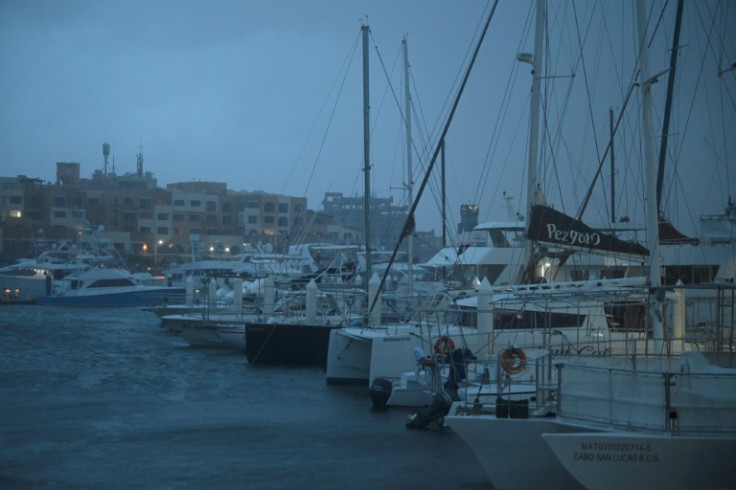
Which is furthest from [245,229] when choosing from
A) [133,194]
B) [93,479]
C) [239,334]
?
[93,479]

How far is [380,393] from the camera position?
65.5 ft

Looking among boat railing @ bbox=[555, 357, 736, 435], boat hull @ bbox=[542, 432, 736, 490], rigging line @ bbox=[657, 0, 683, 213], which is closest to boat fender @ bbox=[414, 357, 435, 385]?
boat railing @ bbox=[555, 357, 736, 435]

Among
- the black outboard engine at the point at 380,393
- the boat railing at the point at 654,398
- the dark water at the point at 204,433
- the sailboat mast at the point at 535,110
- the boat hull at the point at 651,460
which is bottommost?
the dark water at the point at 204,433

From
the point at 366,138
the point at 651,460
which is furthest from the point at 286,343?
the point at 651,460

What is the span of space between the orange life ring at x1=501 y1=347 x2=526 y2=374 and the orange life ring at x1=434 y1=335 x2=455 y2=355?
278 centimetres

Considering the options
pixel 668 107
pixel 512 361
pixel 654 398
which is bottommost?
pixel 654 398

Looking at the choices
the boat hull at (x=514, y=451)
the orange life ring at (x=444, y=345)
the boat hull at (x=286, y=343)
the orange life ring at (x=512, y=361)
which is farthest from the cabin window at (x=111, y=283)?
the boat hull at (x=514, y=451)

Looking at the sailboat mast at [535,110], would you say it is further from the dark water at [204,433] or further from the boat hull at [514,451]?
the boat hull at [514,451]

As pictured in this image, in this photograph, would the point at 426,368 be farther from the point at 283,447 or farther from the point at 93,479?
the point at 93,479

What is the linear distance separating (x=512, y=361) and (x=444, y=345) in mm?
3796

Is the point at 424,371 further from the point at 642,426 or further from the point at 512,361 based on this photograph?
the point at 642,426

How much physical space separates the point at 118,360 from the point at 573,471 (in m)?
24.0

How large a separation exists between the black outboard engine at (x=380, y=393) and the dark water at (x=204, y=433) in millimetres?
393

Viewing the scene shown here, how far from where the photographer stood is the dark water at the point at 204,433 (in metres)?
13.6
